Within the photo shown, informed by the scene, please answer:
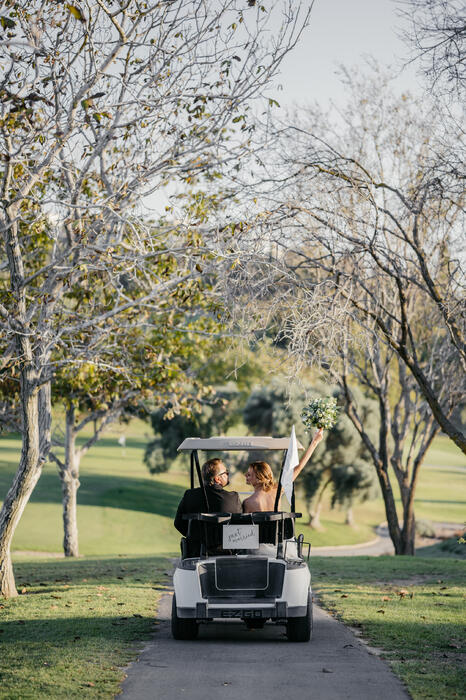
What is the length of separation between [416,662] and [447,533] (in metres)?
37.5

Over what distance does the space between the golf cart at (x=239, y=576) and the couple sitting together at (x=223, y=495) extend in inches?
5.2

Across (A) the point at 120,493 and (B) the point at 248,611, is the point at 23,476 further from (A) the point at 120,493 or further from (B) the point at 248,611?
(A) the point at 120,493

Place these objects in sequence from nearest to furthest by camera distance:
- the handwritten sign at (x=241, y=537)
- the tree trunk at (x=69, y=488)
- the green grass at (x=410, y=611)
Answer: the green grass at (x=410, y=611) → the handwritten sign at (x=241, y=537) → the tree trunk at (x=69, y=488)

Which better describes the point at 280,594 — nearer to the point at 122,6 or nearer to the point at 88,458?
the point at 122,6

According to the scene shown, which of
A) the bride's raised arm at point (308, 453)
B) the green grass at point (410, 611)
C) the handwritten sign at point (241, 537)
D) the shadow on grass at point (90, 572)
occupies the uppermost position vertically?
the bride's raised arm at point (308, 453)

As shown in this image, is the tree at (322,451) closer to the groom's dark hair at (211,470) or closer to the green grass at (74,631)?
the green grass at (74,631)

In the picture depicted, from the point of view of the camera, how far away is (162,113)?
40.7 ft

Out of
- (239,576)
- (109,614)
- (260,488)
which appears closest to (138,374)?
(109,614)

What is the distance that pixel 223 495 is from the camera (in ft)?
28.6

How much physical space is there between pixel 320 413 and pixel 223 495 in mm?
1711

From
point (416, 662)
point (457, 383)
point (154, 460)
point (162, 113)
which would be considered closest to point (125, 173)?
point (162, 113)

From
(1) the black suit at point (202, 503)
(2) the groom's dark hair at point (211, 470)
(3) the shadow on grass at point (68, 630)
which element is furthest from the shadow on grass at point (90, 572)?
(2) the groom's dark hair at point (211, 470)

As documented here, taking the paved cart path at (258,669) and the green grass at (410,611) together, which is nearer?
the paved cart path at (258,669)

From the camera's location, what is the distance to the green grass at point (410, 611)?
7.00 metres
